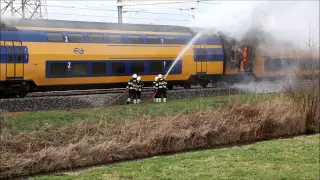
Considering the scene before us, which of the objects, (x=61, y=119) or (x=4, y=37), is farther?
(x=4, y=37)

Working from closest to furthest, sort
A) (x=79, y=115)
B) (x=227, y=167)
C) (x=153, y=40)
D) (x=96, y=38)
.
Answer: (x=227, y=167), (x=79, y=115), (x=96, y=38), (x=153, y=40)

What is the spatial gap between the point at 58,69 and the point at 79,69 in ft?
3.43

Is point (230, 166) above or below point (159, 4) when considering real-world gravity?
below

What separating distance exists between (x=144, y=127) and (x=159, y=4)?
48.5 ft

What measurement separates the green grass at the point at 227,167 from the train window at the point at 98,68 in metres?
10.6

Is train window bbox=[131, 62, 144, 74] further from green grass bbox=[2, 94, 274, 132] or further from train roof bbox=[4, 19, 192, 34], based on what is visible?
green grass bbox=[2, 94, 274, 132]

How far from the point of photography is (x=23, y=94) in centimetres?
1941

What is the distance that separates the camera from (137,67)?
2266cm

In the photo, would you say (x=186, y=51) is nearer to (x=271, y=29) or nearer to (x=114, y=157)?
(x=271, y=29)

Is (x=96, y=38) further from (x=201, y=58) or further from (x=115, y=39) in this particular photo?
(x=201, y=58)

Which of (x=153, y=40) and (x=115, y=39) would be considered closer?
(x=115, y=39)

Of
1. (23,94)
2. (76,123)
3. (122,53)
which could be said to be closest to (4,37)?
(23,94)

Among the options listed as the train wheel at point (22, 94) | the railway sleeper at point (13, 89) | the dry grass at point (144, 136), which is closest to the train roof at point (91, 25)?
the railway sleeper at point (13, 89)

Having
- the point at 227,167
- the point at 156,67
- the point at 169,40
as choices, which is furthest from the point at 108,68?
the point at 227,167
